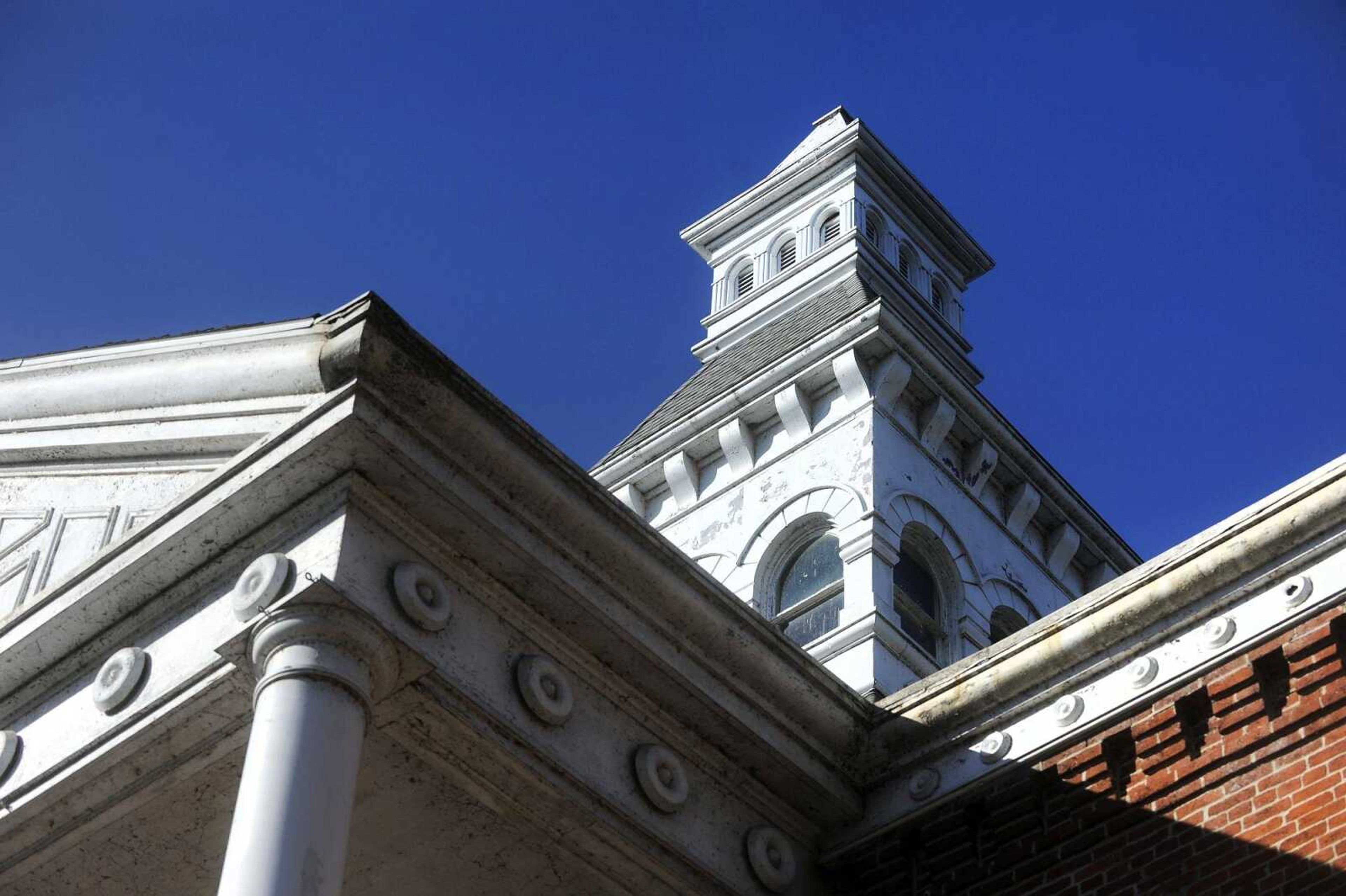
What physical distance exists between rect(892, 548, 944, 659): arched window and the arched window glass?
720 centimetres

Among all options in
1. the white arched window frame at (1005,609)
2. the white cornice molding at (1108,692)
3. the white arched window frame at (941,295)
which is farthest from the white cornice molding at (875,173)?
the white cornice molding at (1108,692)

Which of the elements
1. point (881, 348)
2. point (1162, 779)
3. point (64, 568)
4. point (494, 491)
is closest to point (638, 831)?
point (494, 491)

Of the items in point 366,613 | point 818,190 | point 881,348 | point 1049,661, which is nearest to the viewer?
point 366,613

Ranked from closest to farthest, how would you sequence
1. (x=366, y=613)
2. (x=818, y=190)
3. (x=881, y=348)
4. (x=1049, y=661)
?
(x=366, y=613)
(x=1049, y=661)
(x=881, y=348)
(x=818, y=190)

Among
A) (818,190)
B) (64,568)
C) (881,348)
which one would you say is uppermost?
(818,190)

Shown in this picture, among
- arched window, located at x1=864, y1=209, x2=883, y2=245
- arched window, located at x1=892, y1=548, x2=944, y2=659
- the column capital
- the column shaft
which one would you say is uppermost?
arched window, located at x1=864, y1=209, x2=883, y2=245

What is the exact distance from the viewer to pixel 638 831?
33.9 feet

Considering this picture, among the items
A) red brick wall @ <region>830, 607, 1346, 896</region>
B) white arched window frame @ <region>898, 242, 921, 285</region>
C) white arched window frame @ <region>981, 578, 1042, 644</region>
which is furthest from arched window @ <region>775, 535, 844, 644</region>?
red brick wall @ <region>830, 607, 1346, 896</region>

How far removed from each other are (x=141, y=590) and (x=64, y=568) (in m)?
1.30

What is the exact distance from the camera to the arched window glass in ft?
87.3

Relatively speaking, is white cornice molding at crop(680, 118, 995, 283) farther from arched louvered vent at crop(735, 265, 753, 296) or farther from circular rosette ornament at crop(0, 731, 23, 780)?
circular rosette ornament at crop(0, 731, 23, 780)

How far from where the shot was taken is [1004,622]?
20703 mm

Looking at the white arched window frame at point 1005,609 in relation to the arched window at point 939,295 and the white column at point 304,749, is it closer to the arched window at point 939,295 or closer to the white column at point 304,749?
the arched window at point 939,295

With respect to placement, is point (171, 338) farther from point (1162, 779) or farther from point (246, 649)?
point (1162, 779)
